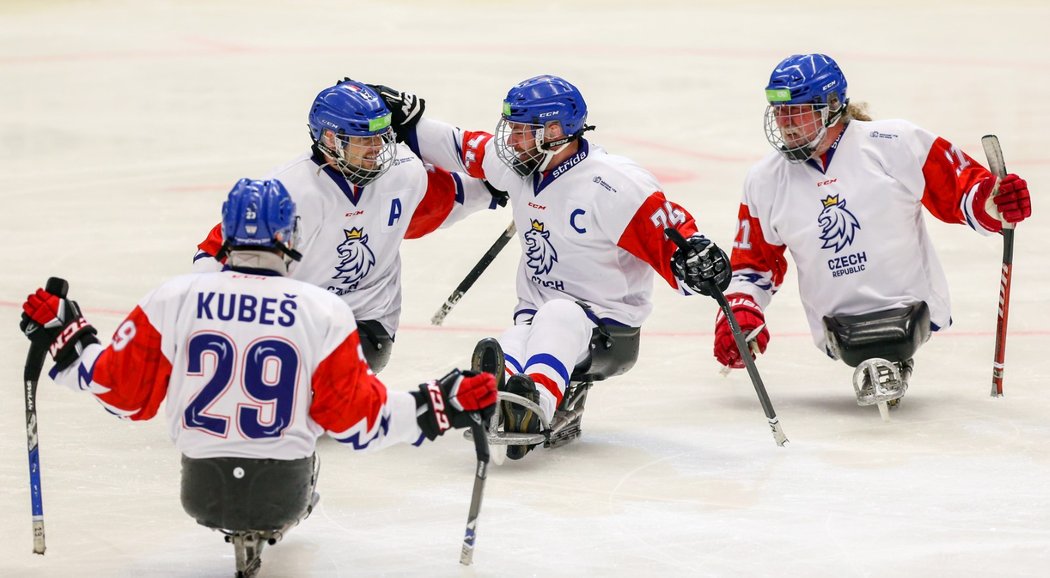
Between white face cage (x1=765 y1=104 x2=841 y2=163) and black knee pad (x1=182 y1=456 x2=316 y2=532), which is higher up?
white face cage (x1=765 y1=104 x2=841 y2=163)

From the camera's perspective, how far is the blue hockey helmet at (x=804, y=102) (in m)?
5.45

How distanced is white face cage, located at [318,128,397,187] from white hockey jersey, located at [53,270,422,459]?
4.73 ft

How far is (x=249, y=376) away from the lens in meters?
3.59

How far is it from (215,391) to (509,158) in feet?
6.36

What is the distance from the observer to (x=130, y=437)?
207 inches

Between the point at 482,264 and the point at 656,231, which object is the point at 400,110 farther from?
the point at 656,231

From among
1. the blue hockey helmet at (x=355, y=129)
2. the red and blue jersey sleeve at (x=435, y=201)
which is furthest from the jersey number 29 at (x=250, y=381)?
the red and blue jersey sleeve at (x=435, y=201)

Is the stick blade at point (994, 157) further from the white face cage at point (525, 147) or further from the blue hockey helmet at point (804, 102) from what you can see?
the white face cage at point (525, 147)

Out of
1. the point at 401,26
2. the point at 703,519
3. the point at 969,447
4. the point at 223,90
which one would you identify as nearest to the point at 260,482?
the point at 703,519

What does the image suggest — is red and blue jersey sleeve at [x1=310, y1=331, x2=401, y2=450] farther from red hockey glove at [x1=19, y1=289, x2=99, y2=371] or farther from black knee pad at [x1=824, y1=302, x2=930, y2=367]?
black knee pad at [x1=824, y1=302, x2=930, y2=367]

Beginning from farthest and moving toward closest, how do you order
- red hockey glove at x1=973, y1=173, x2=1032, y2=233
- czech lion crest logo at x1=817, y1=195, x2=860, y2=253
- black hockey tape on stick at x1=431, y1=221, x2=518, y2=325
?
black hockey tape on stick at x1=431, y1=221, x2=518, y2=325 → czech lion crest logo at x1=817, y1=195, x2=860, y2=253 → red hockey glove at x1=973, y1=173, x2=1032, y2=233

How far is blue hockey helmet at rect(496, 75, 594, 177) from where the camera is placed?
17.0 feet

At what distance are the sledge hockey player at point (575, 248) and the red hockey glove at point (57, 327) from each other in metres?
1.59

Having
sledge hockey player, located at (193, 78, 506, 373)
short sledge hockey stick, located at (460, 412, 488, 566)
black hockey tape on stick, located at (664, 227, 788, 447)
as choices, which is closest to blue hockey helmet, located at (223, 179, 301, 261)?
short sledge hockey stick, located at (460, 412, 488, 566)
